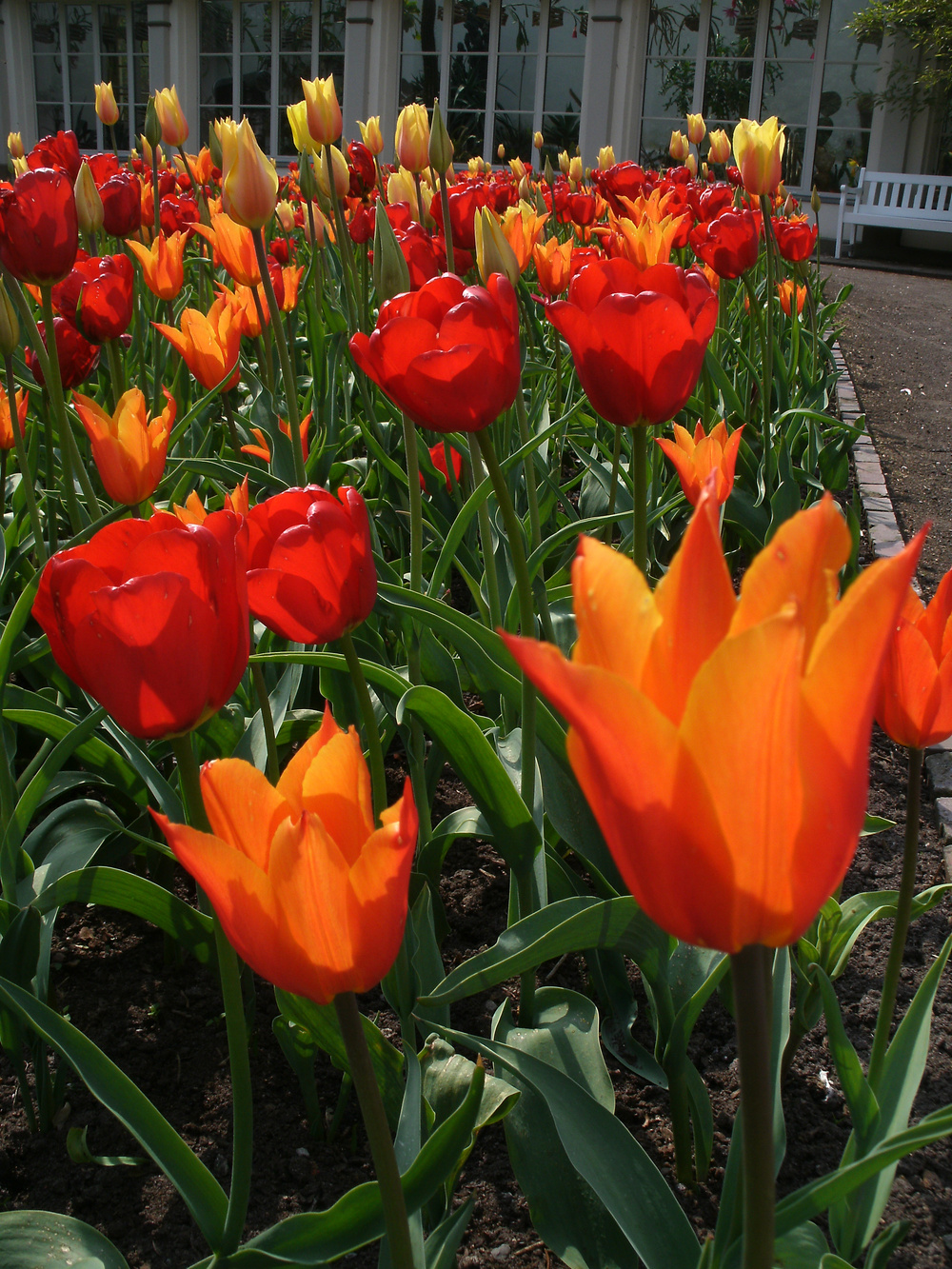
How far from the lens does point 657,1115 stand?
1307mm

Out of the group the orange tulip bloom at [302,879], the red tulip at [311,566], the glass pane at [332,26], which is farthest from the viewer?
the glass pane at [332,26]

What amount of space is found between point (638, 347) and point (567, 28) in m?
18.3

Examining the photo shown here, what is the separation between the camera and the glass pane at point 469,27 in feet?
55.8

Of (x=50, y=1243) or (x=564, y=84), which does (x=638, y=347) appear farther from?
(x=564, y=84)

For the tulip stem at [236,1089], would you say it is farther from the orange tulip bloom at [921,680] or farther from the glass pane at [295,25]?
the glass pane at [295,25]

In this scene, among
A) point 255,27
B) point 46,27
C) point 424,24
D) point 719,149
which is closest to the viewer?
point 719,149

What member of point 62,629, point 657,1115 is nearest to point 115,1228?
point 657,1115

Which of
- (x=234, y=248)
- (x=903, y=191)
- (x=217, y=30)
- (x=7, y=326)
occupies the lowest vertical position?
(x=7, y=326)

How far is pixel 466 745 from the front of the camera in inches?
45.8

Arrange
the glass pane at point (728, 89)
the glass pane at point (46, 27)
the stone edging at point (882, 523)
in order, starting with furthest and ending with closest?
the glass pane at point (46, 27) → the glass pane at point (728, 89) → the stone edging at point (882, 523)

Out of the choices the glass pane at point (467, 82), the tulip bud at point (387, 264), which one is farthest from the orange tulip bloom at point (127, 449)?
the glass pane at point (467, 82)

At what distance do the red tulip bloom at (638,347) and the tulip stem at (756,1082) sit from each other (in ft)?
2.61

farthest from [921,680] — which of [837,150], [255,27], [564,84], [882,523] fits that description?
[255,27]

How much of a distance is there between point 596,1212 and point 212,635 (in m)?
0.66
